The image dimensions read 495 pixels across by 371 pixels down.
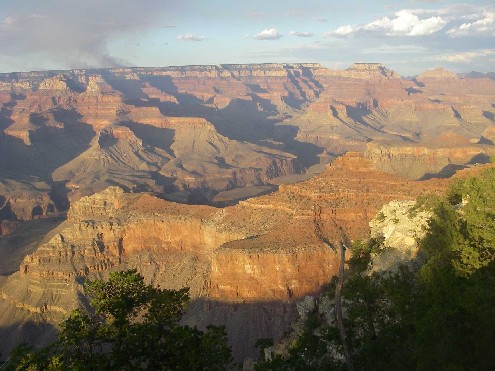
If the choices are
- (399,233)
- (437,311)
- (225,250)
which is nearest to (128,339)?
(437,311)

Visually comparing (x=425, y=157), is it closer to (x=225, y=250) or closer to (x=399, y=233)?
(x=225, y=250)

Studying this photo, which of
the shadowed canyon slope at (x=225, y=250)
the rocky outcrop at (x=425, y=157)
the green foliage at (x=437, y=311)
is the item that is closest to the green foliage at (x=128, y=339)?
the green foliage at (x=437, y=311)

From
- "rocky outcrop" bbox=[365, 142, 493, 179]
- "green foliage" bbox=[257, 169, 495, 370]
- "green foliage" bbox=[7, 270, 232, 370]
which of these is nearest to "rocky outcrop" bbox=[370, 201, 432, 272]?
"green foliage" bbox=[257, 169, 495, 370]

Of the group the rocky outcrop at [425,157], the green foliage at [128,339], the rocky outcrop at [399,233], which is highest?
the green foliage at [128,339]

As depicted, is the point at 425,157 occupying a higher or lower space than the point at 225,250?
lower

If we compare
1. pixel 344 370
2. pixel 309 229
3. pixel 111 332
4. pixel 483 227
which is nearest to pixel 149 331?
pixel 111 332

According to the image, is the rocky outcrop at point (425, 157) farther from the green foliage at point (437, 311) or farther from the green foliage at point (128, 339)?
the green foliage at point (128, 339)

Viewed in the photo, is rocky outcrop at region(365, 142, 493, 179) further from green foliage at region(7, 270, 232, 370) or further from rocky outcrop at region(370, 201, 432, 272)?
green foliage at region(7, 270, 232, 370)
